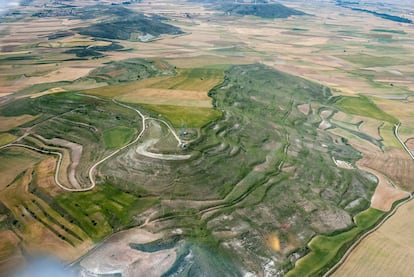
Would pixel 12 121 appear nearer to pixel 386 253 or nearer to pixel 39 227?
pixel 39 227

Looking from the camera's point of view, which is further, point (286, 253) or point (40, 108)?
point (40, 108)

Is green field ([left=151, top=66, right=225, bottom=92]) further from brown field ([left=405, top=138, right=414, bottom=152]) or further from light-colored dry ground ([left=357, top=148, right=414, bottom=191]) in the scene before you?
brown field ([left=405, top=138, right=414, bottom=152])

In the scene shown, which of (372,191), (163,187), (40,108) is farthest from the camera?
(40,108)

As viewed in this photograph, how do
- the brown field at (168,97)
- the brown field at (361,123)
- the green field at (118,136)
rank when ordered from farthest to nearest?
1. the brown field at (168,97)
2. the brown field at (361,123)
3. the green field at (118,136)

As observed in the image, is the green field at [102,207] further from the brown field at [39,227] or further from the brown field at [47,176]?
the brown field at [47,176]

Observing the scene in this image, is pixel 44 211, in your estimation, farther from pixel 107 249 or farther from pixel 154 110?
pixel 154 110

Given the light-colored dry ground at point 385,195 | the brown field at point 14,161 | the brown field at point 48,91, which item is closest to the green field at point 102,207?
the brown field at point 14,161

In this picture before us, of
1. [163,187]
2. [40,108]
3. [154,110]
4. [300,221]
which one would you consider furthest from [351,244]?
[40,108]
